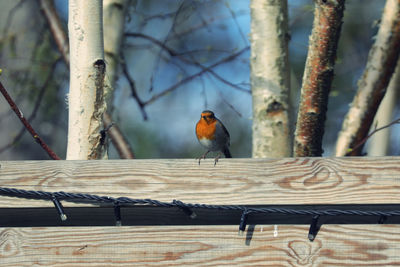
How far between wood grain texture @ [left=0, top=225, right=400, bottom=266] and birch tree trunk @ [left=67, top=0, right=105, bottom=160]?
62 cm

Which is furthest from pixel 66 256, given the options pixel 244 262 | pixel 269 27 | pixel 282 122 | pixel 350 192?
pixel 269 27

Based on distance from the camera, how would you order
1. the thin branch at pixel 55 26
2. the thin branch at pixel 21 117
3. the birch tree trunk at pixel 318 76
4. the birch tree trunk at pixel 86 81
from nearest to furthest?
1. the thin branch at pixel 21 117
2. the birch tree trunk at pixel 86 81
3. the birch tree trunk at pixel 318 76
4. the thin branch at pixel 55 26

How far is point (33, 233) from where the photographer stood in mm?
1558

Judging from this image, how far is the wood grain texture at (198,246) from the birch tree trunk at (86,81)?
0.62 meters

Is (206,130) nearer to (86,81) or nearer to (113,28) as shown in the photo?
(113,28)

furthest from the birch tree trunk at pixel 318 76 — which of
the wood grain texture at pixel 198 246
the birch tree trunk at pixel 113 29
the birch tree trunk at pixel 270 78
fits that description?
the birch tree trunk at pixel 113 29

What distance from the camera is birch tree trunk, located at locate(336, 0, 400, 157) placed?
3.38 metres

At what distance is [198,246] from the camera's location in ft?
4.99

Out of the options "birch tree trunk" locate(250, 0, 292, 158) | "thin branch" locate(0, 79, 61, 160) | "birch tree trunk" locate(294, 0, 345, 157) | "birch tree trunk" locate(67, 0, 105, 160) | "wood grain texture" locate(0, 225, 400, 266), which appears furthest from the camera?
"birch tree trunk" locate(250, 0, 292, 158)

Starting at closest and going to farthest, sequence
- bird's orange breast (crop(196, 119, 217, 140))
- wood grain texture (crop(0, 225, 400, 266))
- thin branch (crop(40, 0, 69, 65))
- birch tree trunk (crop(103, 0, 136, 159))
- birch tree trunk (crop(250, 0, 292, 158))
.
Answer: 1. wood grain texture (crop(0, 225, 400, 266))
2. birch tree trunk (crop(250, 0, 292, 158))
3. birch tree trunk (crop(103, 0, 136, 159))
4. bird's orange breast (crop(196, 119, 217, 140))
5. thin branch (crop(40, 0, 69, 65))

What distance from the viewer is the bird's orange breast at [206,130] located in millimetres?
3492

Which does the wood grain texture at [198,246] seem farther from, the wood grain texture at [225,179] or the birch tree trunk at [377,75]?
the birch tree trunk at [377,75]

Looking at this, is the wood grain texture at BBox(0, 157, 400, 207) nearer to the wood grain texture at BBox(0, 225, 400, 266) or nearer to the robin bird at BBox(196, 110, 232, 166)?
the wood grain texture at BBox(0, 225, 400, 266)

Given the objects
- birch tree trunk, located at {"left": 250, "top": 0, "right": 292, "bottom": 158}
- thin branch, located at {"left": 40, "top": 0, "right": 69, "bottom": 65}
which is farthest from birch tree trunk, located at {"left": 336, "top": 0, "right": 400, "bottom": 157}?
thin branch, located at {"left": 40, "top": 0, "right": 69, "bottom": 65}
